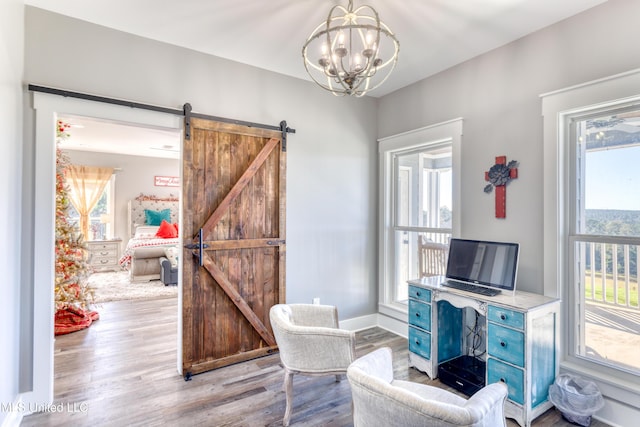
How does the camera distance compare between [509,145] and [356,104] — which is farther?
[356,104]

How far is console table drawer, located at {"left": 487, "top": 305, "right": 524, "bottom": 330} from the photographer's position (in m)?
2.21

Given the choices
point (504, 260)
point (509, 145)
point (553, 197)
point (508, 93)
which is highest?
point (508, 93)

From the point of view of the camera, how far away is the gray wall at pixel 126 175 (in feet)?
26.2

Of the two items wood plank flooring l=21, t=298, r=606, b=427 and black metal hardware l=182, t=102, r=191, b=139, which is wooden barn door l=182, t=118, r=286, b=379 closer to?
black metal hardware l=182, t=102, r=191, b=139

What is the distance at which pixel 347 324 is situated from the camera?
391 cm

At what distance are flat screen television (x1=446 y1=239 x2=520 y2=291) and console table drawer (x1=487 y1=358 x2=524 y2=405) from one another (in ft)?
1.83

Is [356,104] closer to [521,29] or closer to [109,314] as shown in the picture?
[521,29]

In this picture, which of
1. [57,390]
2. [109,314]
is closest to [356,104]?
[57,390]

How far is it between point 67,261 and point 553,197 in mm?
5130

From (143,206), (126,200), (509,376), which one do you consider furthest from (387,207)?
(126,200)

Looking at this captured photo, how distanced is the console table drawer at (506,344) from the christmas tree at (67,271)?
4.50m

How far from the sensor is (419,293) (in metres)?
2.96

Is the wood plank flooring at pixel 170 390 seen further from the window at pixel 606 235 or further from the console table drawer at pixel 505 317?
the console table drawer at pixel 505 317

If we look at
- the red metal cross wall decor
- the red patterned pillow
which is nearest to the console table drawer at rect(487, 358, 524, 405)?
the red metal cross wall decor
